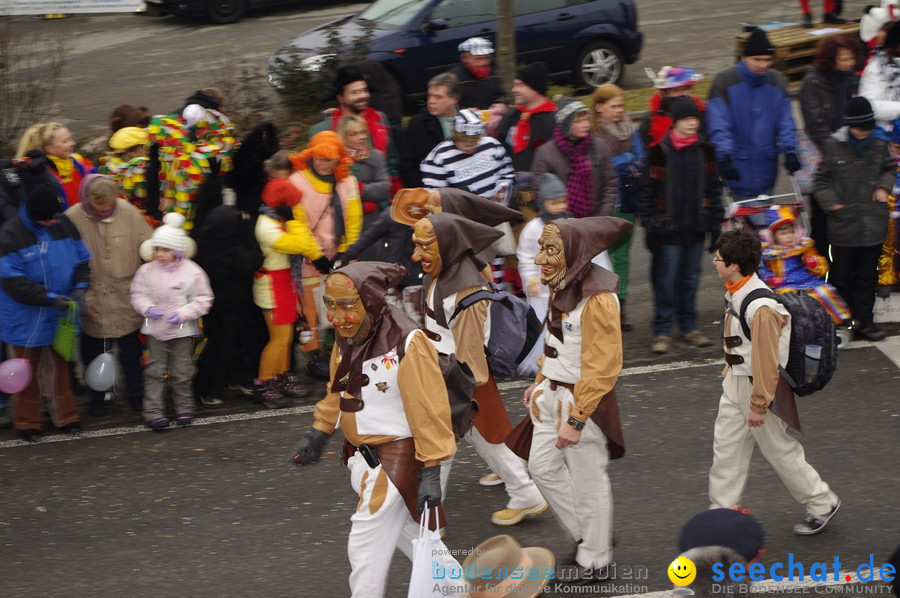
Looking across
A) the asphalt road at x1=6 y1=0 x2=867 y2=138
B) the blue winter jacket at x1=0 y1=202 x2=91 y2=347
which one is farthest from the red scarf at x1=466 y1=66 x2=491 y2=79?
the asphalt road at x1=6 y1=0 x2=867 y2=138

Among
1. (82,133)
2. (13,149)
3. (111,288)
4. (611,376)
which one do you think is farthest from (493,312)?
(82,133)

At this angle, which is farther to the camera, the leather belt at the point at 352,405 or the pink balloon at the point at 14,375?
the pink balloon at the point at 14,375

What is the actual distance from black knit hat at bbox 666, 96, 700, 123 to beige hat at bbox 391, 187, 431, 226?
231 centimetres

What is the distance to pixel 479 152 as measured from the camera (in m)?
9.12

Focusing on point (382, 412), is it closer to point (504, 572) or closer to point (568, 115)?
point (504, 572)

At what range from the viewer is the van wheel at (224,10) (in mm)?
21781

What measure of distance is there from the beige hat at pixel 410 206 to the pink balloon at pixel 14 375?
107 inches

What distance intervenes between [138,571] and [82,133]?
10.8 metres

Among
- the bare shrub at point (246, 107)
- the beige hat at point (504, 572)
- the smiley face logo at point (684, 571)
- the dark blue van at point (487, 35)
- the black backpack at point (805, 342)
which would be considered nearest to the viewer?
the smiley face logo at point (684, 571)

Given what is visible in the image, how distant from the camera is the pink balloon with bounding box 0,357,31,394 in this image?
8094 millimetres

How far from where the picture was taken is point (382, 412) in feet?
17.4

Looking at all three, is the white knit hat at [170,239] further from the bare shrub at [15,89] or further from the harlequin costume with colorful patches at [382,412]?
the bare shrub at [15,89]

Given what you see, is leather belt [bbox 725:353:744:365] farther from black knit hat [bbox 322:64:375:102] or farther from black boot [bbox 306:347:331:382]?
black knit hat [bbox 322:64:375:102]

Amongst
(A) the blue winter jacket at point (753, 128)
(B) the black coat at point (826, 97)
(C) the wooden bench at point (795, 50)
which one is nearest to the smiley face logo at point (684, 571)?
(A) the blue winter jacket at point (753, 128)
